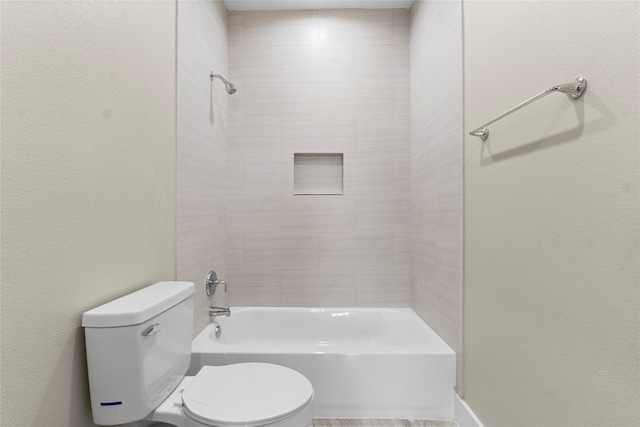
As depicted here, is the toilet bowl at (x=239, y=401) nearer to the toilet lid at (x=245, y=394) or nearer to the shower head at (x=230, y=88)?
the toilet lid at (x=245, y=394)

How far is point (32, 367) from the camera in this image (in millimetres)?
833

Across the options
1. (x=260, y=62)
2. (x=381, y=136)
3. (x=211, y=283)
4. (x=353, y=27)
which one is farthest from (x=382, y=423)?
(x=353, y=27)

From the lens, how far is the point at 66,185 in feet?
3.10

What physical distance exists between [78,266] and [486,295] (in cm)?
152

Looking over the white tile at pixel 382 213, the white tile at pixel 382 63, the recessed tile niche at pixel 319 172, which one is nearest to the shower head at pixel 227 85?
the recessed tile niche at pixel 319 172

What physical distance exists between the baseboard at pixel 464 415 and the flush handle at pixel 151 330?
1.42 metres

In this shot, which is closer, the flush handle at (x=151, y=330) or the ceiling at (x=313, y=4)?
the flush handle at (x=151, y=330)

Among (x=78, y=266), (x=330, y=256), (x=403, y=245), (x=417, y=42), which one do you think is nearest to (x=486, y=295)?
(x=403, y=245)

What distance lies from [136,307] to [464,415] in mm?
1558

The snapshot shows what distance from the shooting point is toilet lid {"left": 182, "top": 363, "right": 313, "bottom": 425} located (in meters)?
1.07

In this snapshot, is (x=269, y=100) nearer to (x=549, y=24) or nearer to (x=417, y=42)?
(x=417, y=42)

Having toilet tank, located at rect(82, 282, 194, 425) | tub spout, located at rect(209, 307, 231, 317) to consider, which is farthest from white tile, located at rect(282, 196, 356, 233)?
toilet tank, located at rect(82, 282, 194, 425)

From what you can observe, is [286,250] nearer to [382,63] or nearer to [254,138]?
[254,138]

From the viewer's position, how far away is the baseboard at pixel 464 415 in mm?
1523
